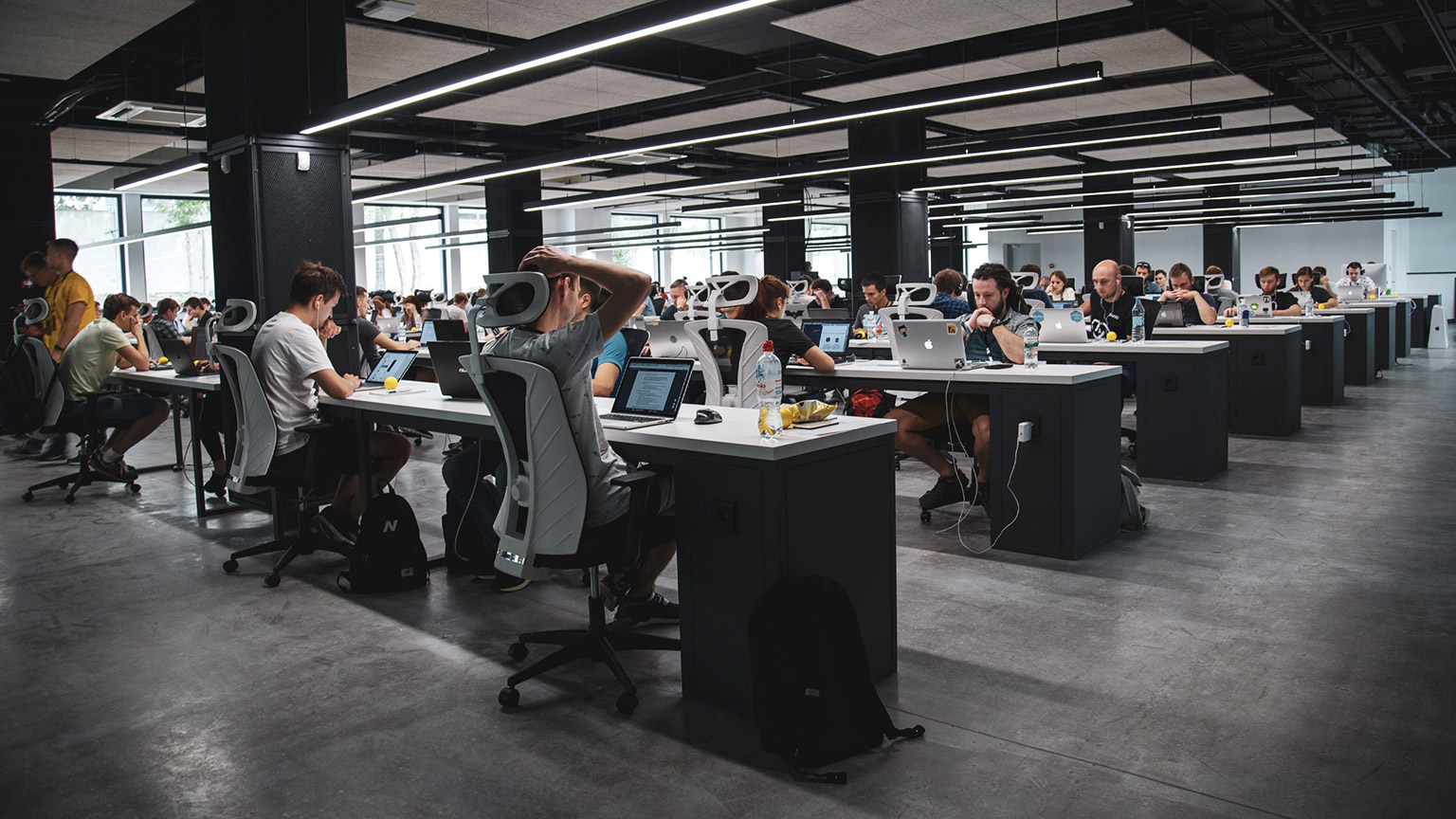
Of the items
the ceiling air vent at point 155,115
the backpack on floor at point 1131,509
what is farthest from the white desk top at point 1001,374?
the ceiling air vent at point 155,115

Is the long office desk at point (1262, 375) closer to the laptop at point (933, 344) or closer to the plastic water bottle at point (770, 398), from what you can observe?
the laptop at point (933, 344)

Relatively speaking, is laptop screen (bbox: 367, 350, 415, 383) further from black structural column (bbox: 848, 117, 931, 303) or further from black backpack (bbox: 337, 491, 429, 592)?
black structural column (bbox: 848, 117, 931, 303)

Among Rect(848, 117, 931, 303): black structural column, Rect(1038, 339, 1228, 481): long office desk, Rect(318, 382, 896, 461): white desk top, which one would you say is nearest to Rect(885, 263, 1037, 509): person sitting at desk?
Rect(1038, 339, 1228, 481): long office desk

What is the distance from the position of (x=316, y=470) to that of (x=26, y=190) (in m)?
7.77

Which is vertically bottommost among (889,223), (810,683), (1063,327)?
(810,683)

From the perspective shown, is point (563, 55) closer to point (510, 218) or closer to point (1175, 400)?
point (1175, 400)

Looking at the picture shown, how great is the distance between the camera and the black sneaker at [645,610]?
3.52 meters

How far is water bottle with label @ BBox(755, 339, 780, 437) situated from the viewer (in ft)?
9.32

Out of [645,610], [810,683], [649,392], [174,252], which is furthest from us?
[174,252]

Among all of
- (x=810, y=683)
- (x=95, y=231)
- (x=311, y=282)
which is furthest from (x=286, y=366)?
(x=95, y=231)

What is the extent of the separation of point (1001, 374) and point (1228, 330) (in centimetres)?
401

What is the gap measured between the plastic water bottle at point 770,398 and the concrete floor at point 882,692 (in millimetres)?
864

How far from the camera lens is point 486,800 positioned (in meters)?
2.36

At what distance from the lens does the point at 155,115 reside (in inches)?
385
